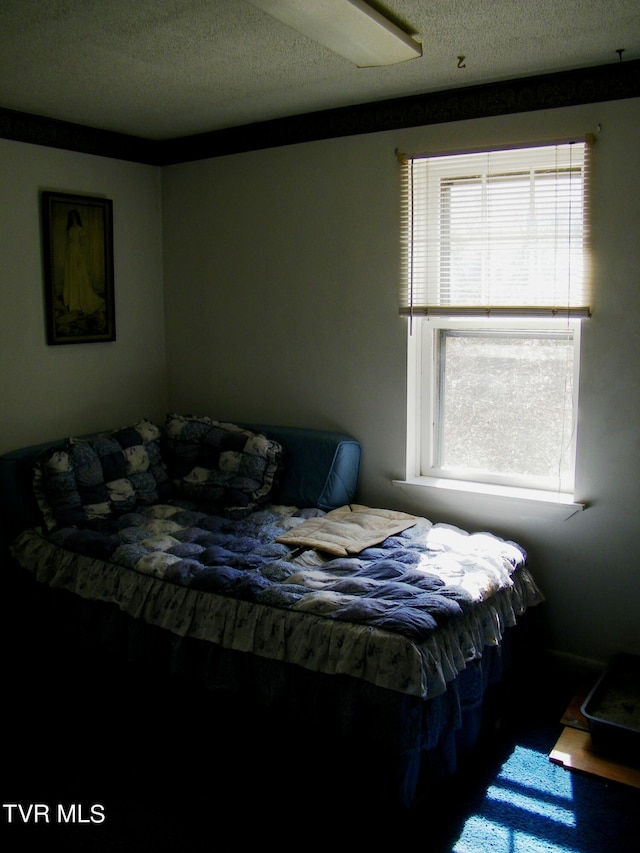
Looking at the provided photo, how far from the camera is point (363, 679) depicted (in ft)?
7.92

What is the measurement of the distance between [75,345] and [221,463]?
3.28ft

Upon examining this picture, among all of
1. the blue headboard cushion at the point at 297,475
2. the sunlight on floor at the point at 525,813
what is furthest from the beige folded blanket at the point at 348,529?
the sunlight on floor at the point at 525,813

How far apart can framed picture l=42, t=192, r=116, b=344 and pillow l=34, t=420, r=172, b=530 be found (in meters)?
0.59

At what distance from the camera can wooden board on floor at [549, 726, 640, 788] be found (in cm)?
264

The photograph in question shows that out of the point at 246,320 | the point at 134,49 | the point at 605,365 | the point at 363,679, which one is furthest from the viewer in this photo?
the point at 246,320

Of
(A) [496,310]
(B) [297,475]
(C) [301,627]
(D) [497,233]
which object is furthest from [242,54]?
(C) [301,627]

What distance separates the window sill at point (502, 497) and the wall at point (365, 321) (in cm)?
3

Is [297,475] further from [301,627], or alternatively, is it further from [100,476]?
[301,627]

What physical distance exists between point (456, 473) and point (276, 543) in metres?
0.94

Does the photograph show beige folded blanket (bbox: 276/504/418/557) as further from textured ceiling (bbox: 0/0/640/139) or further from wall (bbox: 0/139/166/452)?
textured ceiling (bbox: 0/0/640/139)

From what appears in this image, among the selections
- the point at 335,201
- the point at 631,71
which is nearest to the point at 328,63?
the point at 335,201

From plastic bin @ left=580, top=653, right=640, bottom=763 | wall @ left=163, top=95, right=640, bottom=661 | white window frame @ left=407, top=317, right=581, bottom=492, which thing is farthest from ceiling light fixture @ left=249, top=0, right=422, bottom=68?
plastic bin @ left=580, top=653, right=640, bottom=763

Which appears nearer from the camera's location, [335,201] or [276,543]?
[276,543]

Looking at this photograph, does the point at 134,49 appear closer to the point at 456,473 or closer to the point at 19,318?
the point at 19,318
